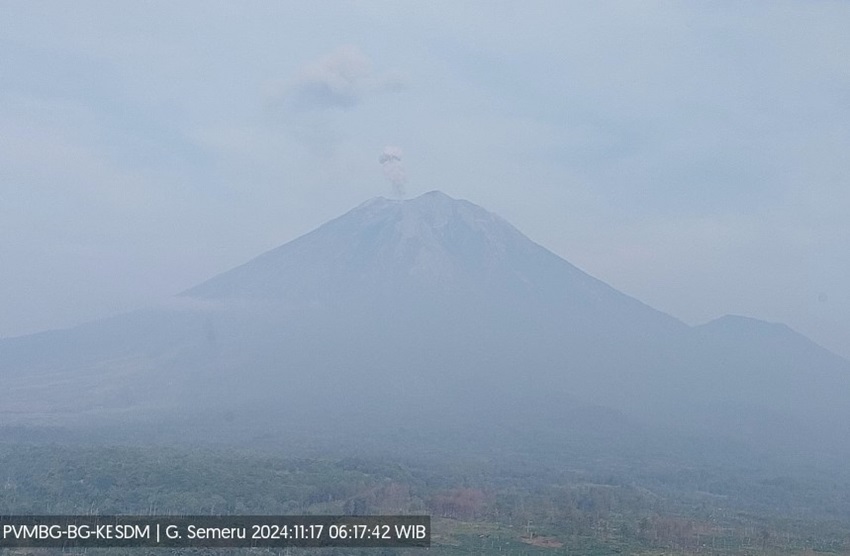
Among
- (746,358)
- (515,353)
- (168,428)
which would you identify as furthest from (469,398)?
(746,358)

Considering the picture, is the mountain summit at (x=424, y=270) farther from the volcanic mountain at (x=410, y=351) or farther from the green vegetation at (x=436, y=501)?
the green vegetation at (x=436, y=501)

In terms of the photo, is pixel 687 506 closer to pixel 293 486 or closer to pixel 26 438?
pixel 293 486

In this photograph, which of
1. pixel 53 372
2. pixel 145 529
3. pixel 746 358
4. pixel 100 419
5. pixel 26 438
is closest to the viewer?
pixel 145 529

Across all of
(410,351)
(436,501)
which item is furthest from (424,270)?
(436,501)

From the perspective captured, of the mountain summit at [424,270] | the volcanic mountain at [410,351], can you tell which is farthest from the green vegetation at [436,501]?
the mountain summit at [424,270]

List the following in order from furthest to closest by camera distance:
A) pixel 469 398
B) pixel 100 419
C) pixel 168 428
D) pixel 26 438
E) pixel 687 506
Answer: pixel 469 398, pixel 100 419, pixel 168 428, pixel 26 438, pixel 687 506
